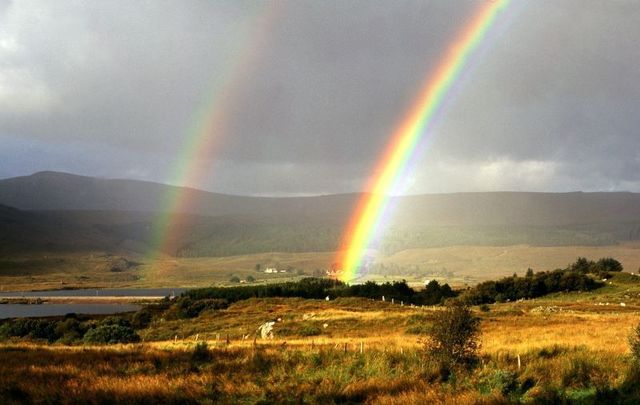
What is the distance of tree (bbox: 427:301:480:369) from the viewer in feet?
55.9

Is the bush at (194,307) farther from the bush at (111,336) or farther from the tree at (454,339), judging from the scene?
the tree at (454,339)

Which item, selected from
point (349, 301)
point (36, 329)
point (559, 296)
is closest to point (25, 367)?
point (36, 329)

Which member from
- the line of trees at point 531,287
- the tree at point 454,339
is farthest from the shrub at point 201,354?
the line of trees at point 531,287

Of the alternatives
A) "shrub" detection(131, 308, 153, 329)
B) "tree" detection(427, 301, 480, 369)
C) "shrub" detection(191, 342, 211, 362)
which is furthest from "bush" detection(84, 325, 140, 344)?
"shrub" detection(131, 308, 153, 329)

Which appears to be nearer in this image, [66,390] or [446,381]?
[66,390]

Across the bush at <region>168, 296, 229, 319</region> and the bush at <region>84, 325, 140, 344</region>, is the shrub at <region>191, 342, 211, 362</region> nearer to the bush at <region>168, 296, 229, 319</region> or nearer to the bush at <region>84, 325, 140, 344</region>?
the bush at <region>84, 325, 140, 344</region>

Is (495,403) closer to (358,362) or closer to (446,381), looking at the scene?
(446,381)

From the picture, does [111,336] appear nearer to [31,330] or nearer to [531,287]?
[31,330]

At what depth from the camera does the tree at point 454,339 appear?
671 inches

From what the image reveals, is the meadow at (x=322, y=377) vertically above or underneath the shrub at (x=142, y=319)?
above

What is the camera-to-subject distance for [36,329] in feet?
239

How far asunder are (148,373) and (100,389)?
2402mm

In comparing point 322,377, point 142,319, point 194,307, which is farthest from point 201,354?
point 194,307

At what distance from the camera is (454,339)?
17.4m
